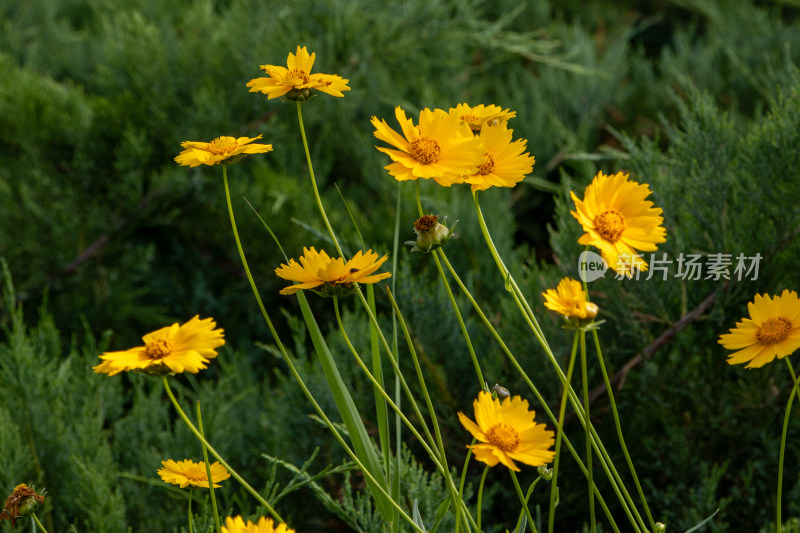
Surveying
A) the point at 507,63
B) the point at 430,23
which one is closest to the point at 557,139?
the point at 430,23

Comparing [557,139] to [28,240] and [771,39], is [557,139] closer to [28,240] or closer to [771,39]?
[771,39]

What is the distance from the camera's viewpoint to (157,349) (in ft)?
1.86

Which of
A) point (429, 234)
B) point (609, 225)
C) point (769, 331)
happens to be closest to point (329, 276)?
point (429, 234)

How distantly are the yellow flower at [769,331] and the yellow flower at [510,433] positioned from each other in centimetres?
18

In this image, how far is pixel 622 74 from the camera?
2.10m

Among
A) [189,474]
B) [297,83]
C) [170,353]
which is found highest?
[297,83]

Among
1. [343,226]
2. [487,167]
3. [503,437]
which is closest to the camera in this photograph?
[503,437]

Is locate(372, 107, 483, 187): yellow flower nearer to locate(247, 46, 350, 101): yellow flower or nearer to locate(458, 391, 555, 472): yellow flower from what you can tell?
locate(247, 46, 350, 101): yellow flower

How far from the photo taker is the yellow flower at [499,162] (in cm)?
61

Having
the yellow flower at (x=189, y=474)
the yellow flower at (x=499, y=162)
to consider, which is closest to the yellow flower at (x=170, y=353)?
the yellow flower at (x=189, y=474)

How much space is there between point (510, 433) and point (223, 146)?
0.31 metres

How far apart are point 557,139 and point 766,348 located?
1245 mm

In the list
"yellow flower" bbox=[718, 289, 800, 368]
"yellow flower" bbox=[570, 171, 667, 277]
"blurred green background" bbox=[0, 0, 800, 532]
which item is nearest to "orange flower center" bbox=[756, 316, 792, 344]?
Result: "yellow flower" bbox=[718, 289, 800, 368]

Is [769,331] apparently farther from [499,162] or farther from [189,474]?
[189,474]
